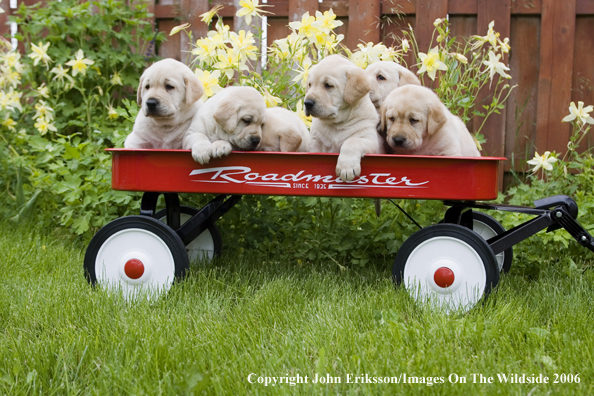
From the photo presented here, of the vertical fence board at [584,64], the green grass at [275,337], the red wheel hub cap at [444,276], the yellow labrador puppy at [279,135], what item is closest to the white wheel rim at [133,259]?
the green grass at [275,337]

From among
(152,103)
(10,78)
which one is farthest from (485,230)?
(10,78)

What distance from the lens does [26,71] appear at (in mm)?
4473

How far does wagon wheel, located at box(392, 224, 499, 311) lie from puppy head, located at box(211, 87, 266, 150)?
833 mm

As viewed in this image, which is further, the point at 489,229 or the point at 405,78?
the point at 489,229

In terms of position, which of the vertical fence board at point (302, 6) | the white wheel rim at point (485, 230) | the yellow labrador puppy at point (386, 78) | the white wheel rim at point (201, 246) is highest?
the vertical fence board at point (302, 6)

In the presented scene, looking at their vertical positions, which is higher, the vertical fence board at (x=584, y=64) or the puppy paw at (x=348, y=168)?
the vertical fence board at (x=584, y=64)

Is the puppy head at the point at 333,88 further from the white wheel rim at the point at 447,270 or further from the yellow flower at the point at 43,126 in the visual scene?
the yellow flower at the point at 43,126

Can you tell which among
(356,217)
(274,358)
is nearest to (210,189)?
(274,358)

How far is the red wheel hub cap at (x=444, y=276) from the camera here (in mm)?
2314

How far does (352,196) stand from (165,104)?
94 centimetres

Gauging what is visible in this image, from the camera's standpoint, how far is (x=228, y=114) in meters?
2.45

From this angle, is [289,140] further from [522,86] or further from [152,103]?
[522,86]

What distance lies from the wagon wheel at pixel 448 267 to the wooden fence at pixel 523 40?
2242 millimetres

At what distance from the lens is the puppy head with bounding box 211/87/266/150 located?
2.46 meters
